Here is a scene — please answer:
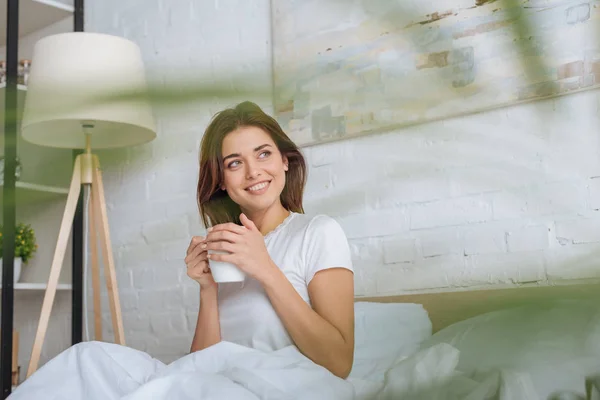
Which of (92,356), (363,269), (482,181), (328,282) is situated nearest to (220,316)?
(328,282)

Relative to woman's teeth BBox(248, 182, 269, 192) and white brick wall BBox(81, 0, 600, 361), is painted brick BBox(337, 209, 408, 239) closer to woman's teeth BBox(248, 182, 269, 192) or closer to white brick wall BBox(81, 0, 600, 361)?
white brick wall BBox(81, 0, 600, 361)

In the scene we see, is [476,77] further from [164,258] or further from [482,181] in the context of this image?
[164,258]

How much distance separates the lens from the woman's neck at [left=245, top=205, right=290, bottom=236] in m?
1.41

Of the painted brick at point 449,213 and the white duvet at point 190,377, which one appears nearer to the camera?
the white duvet at point 190,377

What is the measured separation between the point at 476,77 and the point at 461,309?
0.16 ft

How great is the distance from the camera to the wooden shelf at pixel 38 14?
272 centimetres

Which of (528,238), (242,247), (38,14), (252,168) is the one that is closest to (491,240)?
(528,238)

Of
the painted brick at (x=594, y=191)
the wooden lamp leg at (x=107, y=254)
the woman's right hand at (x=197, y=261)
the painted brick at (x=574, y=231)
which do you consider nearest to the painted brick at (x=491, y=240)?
the painted brick at (x=574, y=231)

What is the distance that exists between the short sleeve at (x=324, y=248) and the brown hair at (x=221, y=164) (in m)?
0.16

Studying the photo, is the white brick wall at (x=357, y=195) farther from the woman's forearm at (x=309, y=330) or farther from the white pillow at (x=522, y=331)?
the woman's forearm at (x=309, y=330)

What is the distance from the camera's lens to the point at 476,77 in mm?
156

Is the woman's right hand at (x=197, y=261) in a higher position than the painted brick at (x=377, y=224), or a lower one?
lower

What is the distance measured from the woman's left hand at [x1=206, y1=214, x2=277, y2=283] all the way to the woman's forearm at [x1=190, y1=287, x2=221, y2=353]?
215mm

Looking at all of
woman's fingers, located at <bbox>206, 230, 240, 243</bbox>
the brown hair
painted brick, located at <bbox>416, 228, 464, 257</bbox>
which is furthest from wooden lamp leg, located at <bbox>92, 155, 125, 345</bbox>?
painted brick, located at <bbox>416, 228, 464, 257</bbox>
